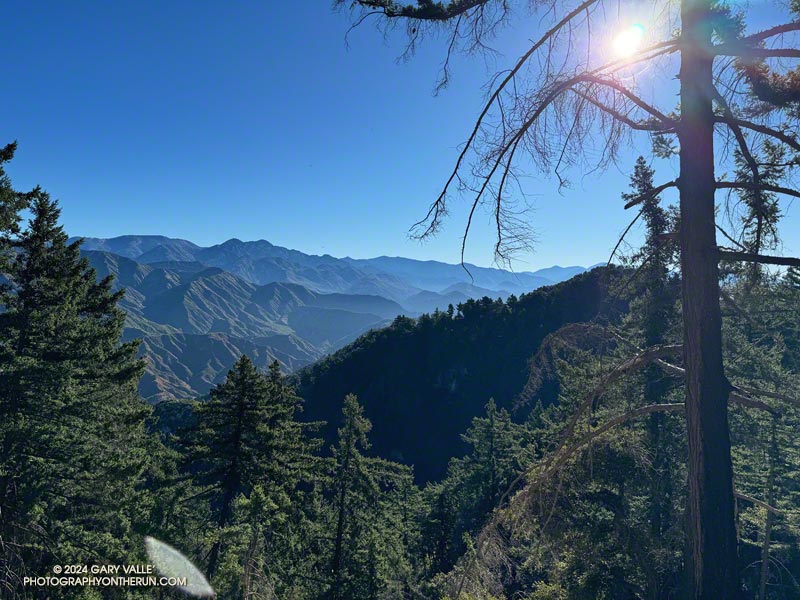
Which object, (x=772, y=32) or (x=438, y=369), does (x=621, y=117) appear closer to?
(x=772, y=32)

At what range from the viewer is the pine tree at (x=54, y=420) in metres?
8.34

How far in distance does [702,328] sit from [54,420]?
12.5m

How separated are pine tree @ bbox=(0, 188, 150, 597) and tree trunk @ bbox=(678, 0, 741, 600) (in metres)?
10.1

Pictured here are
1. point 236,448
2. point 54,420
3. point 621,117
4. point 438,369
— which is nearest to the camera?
point 621,117

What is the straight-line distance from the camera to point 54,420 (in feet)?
30.0

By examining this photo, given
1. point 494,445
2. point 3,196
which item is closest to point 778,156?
point 3,196

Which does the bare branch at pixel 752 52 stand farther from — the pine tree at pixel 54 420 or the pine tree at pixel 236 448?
the pine tree at pixel 236 448

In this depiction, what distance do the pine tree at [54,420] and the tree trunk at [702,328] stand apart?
10.1 meters

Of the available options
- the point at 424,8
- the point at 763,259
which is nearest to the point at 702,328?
the point at 763,259

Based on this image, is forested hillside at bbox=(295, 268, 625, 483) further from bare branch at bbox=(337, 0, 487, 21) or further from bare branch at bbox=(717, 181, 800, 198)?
bare branch at bbox=(337, 0, 487, 21)

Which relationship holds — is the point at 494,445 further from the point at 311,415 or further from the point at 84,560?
the point at 311,415

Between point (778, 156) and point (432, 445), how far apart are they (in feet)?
269

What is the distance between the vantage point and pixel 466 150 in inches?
113

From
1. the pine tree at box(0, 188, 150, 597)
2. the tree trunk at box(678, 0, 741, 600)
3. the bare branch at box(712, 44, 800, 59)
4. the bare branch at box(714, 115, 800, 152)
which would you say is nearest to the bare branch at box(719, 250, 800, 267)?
the tree trunk at box(678, 0, 741, 600)
